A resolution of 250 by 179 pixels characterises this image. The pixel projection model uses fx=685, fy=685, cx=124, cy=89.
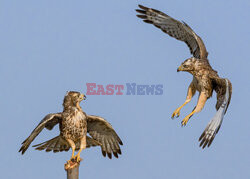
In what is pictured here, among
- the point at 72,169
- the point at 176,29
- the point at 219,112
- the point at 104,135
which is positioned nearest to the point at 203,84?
the point at 219,112

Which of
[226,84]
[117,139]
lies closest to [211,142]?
[226,84]

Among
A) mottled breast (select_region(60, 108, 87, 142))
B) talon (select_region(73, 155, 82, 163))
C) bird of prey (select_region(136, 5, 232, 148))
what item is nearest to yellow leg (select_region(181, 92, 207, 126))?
bird of prey (select_region(136, 5, 232, 148))

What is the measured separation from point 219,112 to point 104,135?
269 cm

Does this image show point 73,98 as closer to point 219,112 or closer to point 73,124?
point 73,124

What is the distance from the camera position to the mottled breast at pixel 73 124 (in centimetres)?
1382

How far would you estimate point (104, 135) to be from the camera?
50.0ft

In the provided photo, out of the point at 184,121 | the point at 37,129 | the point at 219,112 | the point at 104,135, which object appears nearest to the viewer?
the point at 37,129

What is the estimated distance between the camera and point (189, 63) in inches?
578

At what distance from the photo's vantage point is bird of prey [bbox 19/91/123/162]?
45.3ft

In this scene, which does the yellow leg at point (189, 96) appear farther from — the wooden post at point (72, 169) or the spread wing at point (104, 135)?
the wooden post at point (72, 169)

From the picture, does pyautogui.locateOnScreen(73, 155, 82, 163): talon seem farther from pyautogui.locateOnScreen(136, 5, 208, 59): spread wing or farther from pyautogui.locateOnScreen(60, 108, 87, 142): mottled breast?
pyautogui.locateOnScreen(136, 5, 208, 59): spread wing

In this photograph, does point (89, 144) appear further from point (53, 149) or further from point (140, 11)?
point (140, 11)

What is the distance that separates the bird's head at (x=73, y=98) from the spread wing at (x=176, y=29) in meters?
3.16

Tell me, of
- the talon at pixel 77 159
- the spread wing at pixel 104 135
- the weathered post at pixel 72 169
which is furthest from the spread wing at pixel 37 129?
the weathered post at pixel 72 169
